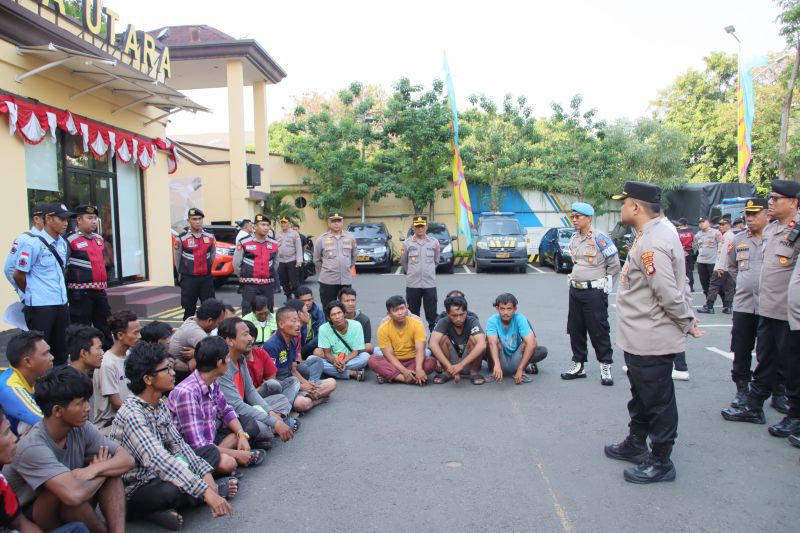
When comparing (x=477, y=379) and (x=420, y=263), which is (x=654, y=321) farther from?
(x=420, y=263)

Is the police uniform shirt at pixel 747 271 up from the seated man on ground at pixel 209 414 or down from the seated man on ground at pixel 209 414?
up

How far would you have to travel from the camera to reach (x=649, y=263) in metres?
3.78

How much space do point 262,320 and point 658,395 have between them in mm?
4046

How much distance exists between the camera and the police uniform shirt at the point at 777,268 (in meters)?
4.59

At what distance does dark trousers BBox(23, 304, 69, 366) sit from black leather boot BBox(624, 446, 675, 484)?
4.97m

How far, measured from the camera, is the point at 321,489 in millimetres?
3791

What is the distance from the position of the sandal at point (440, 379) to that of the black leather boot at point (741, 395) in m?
2.69

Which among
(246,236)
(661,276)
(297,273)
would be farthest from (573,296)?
(297,273)

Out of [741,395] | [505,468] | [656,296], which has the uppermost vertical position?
[656,296]

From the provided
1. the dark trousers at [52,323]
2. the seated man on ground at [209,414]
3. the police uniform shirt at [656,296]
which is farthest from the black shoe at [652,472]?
the dark trousers at [52,323]

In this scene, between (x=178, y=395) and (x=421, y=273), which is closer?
(x=178, y=395)

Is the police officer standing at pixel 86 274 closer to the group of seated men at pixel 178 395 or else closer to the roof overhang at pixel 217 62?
the group of seated men at pixel 178 395

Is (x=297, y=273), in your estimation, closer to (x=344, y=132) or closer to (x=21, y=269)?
(x=21, y=269)

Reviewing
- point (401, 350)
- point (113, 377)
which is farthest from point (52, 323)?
point (401, 350)
